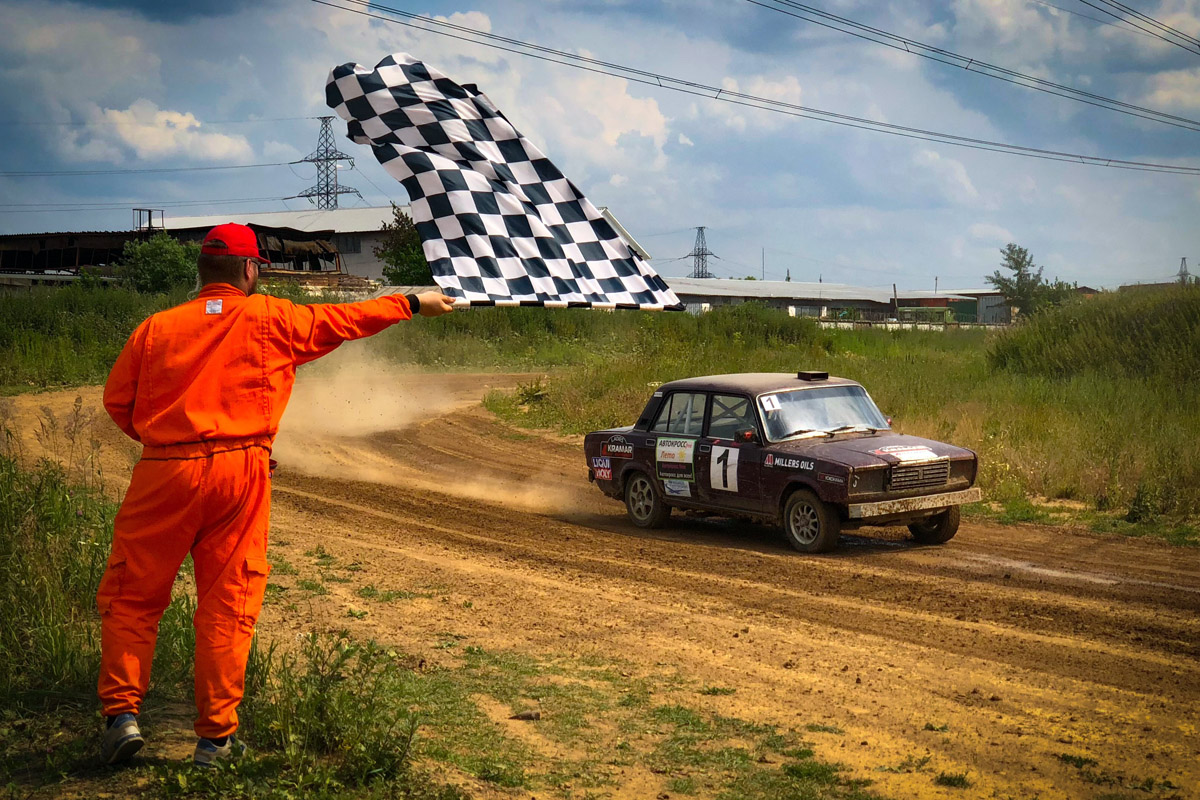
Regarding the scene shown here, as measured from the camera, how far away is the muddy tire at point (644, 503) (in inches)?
481

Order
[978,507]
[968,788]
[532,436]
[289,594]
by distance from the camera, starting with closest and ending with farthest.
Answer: [968,788]
[289,594]
[978,507]
[532,436]

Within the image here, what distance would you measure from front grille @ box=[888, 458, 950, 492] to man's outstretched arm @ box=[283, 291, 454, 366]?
6.58 metres

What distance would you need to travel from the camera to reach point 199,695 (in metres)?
4.18

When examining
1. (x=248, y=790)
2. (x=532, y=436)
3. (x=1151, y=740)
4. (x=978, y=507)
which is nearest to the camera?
(x=248, y=790)

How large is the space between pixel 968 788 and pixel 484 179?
371 centimetres

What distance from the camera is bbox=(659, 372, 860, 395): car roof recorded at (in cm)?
1155

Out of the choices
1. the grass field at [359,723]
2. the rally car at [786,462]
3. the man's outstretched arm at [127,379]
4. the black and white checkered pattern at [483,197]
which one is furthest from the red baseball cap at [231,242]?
the rally car at [786,462]

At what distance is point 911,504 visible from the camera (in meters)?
10.2

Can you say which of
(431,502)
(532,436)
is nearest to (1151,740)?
(431,502)

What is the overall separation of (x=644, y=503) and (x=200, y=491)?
8.61 metres

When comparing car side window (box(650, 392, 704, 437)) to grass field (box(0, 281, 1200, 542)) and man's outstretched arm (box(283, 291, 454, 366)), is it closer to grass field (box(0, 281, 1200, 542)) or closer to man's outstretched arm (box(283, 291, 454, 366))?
grass field (box(0, 281, 1200, 542))

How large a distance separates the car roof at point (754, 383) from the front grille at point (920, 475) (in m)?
1.48

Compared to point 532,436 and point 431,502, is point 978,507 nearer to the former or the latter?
point 431,502

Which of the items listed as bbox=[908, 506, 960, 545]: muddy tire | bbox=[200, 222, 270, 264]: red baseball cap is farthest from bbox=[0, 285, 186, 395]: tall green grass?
bbox=[200, 222, 270, 264]: red baseball cap
